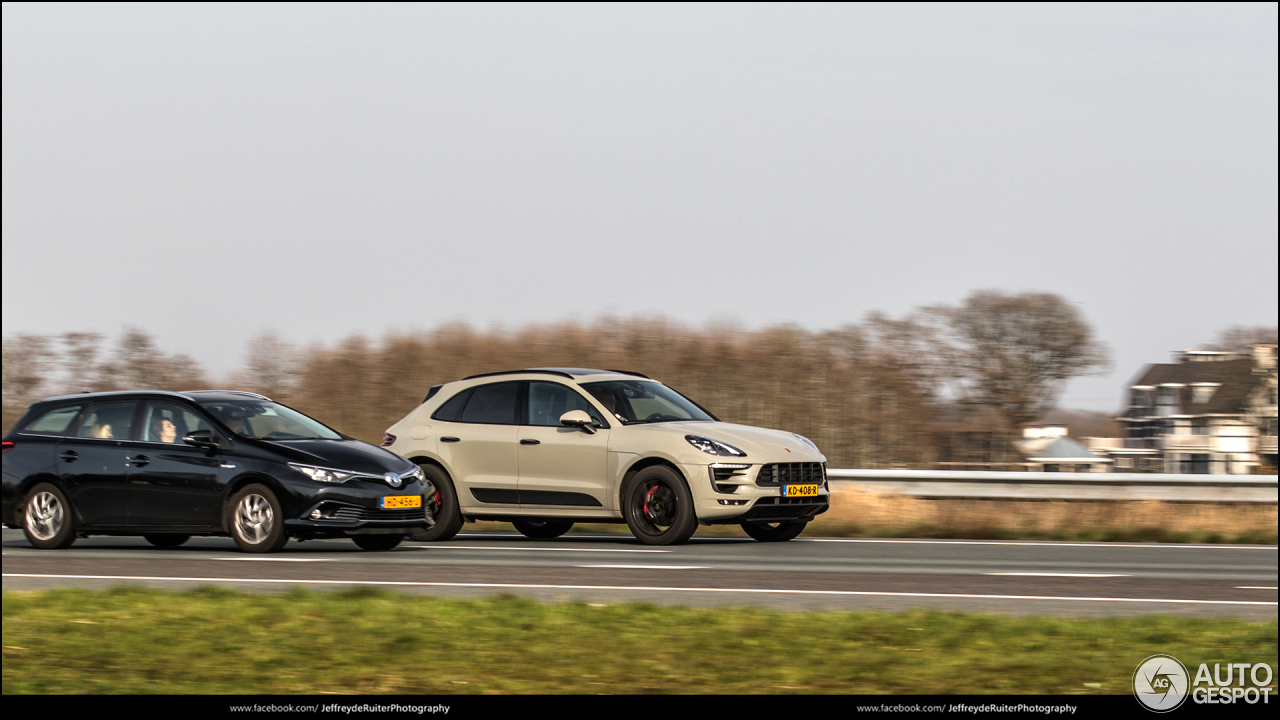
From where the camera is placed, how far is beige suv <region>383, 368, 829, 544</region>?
45.5 feet

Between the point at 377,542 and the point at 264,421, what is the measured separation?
1.59 meters

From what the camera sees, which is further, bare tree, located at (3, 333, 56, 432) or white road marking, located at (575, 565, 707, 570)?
bare tree, located at (3, 333, 56, 432)

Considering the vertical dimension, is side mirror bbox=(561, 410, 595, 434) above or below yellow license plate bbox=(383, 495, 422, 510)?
above

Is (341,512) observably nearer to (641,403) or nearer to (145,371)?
(641,403)

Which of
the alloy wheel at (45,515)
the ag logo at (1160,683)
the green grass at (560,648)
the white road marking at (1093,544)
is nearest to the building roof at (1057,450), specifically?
the white road marking at (1093,544)

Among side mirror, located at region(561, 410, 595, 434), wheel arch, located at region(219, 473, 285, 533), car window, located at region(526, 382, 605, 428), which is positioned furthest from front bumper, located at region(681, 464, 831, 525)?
wheel arch, located at region(219, 473, 285, 533)

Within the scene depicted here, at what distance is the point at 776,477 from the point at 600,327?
9583mm

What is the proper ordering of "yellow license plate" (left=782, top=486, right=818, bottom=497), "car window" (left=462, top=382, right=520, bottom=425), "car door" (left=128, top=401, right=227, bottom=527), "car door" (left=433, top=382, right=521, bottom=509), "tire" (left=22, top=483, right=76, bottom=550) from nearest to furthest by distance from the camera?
"car door" (left=128, top=401, right=227, bottom=527) → "tire" (left=22, top=483, right=76, bottom=550) → "yellow license plate" (left=782, top=486, right=818, bottom=497) → "car door" (left=433, top=382, right=521, bottom=509) → "car window" (left=462, top=382, right=520, bottom=425)

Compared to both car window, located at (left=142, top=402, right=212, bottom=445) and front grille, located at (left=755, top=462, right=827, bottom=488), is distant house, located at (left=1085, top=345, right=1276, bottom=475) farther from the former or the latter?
car window, located at (left=142, top=402, right=212, bottom=445)

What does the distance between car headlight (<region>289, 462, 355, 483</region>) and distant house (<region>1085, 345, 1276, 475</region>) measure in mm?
10243

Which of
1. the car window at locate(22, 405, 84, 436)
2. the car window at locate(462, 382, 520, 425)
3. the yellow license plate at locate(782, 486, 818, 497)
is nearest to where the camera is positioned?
the yellow license plate at locate(782, 486, 818, 497)

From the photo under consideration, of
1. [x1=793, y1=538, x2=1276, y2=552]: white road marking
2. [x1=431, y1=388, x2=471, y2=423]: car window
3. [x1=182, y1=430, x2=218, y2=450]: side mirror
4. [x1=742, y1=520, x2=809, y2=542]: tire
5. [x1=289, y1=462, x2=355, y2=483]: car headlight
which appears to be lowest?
[x1=793, y1=538, x2=1276, y2=552]: white road marking

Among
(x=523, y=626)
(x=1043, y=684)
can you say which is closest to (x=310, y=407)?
(x=523, y=626)
